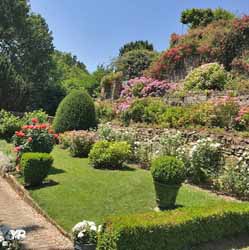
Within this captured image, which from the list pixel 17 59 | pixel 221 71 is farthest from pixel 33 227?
pixel 17 59

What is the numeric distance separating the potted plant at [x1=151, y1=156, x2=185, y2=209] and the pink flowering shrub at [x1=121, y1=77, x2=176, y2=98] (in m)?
12.0

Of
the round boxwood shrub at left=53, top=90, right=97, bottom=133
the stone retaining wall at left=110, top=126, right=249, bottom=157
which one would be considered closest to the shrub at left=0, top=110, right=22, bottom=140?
the round boxwood shrub at left=53, top=90, right=97, bottom=133

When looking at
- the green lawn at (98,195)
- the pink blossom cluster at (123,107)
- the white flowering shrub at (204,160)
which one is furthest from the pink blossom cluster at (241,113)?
the pink blossom cluster at (123,107)

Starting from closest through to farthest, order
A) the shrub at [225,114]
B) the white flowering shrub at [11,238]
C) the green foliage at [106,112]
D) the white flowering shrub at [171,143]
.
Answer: the white flowering shrub at [11,238]
the white flowering shrub at [171,143]
the shrub at [225,114]
the green foliage at [106,112]

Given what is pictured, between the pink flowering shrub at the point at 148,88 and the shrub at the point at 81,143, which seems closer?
the shrub at the point at 81,143

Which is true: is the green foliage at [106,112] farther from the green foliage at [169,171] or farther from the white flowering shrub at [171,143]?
the green foliage at [169,171]

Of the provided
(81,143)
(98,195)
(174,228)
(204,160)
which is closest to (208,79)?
(81,143)

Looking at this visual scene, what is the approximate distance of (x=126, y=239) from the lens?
5.08m

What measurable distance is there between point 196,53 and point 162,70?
2358 millimetres

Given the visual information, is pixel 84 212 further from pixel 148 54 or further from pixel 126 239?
pixel 148 54

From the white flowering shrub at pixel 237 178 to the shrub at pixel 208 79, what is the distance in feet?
26.5

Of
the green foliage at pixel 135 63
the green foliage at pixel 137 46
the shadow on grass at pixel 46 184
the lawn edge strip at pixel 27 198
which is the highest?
the green foliage at pixel 137 46

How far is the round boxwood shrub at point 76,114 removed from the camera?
629 inches

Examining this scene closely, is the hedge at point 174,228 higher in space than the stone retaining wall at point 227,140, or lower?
lower
